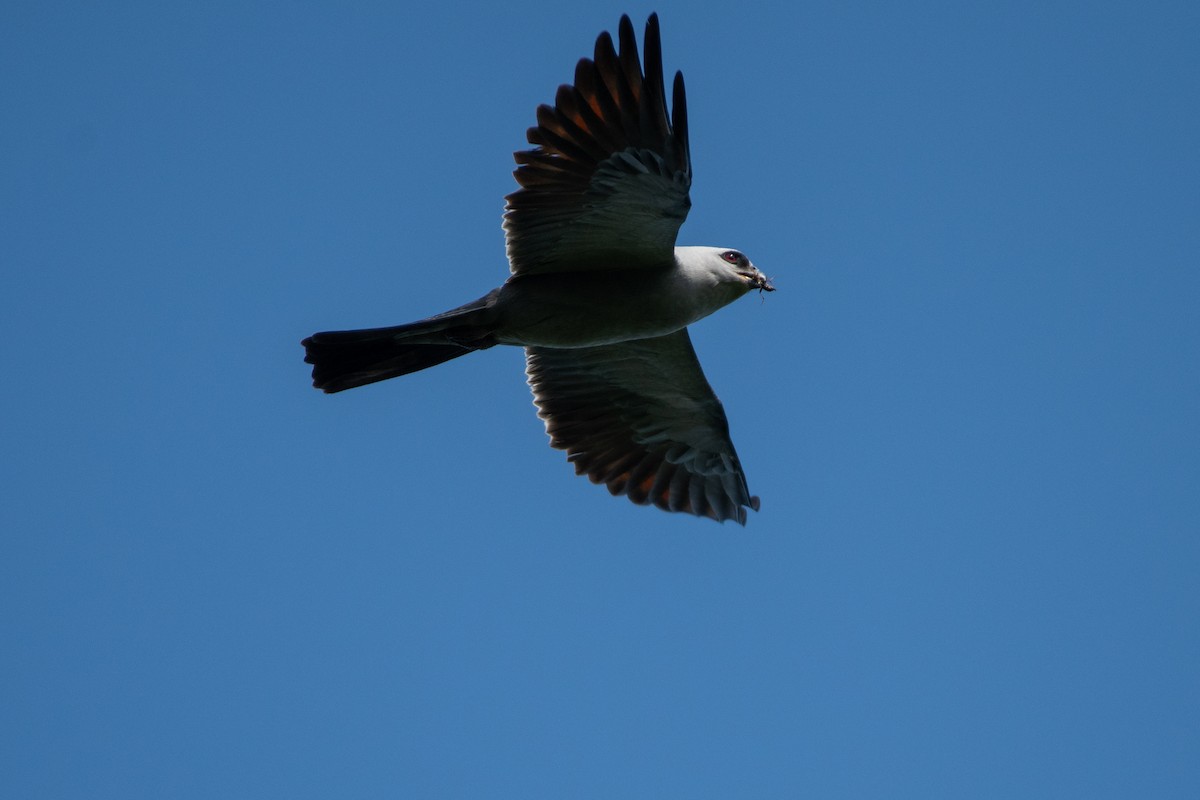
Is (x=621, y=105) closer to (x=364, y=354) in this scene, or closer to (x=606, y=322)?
(x=606, y=322)

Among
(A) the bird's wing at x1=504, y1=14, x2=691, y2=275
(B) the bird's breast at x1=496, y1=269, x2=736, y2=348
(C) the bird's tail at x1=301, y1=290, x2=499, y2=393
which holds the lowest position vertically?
(C) the bird's tail at x1=301, y1=290, x2=499, y2=393

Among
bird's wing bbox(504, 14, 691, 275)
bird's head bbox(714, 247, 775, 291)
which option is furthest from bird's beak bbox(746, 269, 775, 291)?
bird's wing bbox(504, 14, 691, 275)

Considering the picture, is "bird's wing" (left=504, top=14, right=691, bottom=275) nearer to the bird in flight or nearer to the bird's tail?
the bird in flight

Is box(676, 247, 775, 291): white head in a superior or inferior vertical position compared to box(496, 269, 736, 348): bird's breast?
superior

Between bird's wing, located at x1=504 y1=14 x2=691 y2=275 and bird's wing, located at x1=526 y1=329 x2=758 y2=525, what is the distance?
1365 mm

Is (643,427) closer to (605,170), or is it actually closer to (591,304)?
(591,304)

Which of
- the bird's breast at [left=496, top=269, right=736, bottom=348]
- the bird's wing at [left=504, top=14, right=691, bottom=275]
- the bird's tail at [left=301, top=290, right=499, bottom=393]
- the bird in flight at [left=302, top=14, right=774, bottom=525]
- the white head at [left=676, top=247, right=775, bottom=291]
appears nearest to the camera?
the bird's wing at [left=504, top=14, right=691, bottom=275]

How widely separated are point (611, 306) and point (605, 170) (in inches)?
40.5

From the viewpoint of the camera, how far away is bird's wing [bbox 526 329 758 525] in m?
9.73

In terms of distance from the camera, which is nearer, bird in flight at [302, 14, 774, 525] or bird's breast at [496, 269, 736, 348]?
bird in flight at [302, 14, 774, 525]

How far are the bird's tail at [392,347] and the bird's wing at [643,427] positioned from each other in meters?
1.30

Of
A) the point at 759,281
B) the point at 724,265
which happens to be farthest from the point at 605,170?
the point at 759,281

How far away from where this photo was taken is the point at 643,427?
10062 mm

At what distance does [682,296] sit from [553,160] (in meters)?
1.32
